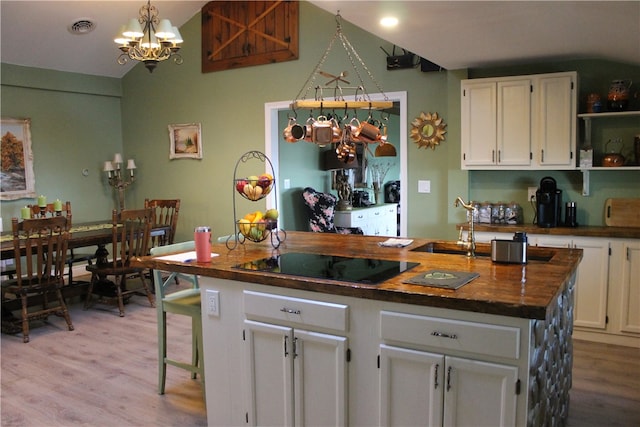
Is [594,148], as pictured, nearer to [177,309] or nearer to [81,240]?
[177,309]

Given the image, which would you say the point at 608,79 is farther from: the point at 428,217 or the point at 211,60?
the point at 211,60

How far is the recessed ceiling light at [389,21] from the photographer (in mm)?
3309

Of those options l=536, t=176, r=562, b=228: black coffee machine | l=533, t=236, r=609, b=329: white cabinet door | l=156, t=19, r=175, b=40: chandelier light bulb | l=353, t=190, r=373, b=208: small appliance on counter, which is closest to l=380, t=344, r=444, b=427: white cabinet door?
l=533, t=236, r=609, b=329: white cabinet door

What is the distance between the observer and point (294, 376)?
94.6 inches

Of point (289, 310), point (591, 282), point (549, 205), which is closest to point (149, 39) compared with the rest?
point (289, 310)

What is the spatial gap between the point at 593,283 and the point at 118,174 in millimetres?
5879

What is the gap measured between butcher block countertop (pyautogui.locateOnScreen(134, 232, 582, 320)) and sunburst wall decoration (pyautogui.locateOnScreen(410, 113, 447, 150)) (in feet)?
6.92

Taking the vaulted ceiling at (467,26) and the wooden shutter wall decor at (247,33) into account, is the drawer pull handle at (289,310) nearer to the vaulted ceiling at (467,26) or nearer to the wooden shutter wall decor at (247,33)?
the vaulted ceiling at (467,26)

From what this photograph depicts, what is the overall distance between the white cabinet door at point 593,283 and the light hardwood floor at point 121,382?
20 cm

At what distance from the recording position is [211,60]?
6488mm

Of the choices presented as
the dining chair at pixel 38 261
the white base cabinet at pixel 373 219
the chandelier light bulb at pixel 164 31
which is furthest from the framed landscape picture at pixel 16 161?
the white base cabinet at pixel 373 219

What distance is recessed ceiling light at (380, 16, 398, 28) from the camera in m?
3.31

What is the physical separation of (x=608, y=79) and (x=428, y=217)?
191 centimetres

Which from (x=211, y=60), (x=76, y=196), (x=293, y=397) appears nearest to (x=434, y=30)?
(x=293, y=397)
